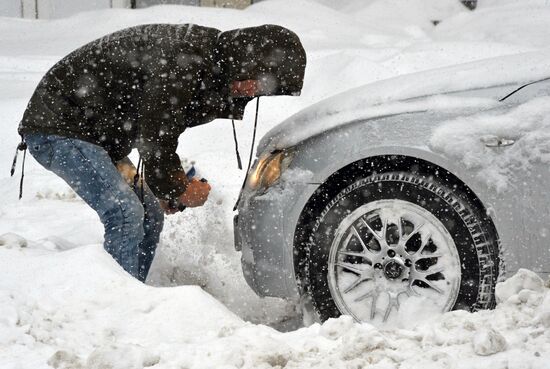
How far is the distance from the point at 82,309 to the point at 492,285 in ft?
5.78

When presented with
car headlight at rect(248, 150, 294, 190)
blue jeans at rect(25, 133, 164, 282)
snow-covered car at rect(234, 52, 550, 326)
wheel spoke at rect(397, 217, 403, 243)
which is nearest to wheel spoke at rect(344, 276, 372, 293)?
snow-covered car at rect(234, 52, 550, 326)

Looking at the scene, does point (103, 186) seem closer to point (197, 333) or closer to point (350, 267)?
point (197, 333)

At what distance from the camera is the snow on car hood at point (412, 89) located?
328cm

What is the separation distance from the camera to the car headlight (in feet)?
11.6

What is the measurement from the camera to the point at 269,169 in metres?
3.59

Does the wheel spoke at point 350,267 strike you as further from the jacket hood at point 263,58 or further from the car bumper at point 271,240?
the jacket hood at point 263,58

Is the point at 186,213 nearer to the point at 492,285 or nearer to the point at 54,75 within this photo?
the point at 54,75

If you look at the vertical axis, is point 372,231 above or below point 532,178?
below

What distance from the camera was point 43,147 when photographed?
3.68 metres

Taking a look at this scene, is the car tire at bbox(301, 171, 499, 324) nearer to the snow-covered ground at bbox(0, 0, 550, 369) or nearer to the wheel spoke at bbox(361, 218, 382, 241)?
the wheel spoke at bbox(361, 218, 382, 241)

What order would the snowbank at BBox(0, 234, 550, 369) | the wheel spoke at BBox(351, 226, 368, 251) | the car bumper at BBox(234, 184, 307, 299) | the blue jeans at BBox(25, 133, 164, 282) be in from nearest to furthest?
the snowbank at BBox(0, 234, 550, 369) < the wheel spoke at BBox(351, 226, 368, 251) < the car bumper at BBox(234, 184, 307, 299) < the blue jeans at BBox(25, 133, 164, 282)

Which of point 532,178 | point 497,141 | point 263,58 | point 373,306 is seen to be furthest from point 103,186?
point 532,178

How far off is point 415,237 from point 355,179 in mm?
372

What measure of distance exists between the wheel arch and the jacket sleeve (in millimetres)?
692
